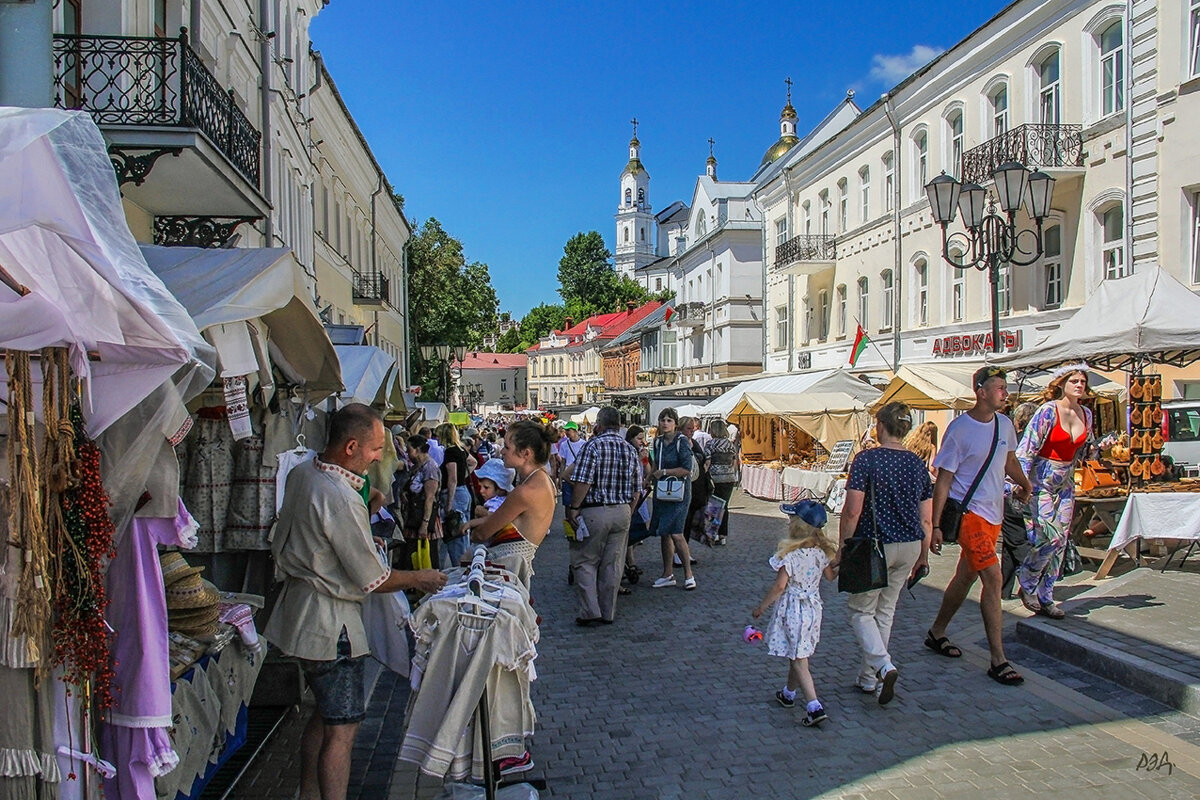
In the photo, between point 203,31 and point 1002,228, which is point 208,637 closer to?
point 203,31

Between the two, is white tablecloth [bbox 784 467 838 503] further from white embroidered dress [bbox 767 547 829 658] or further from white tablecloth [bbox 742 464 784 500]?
white embroidered dress [bbox 767 547 829 658]

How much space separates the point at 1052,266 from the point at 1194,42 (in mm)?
5452

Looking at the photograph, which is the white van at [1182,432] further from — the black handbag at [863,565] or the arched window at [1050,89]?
the black handbag at [863,565]

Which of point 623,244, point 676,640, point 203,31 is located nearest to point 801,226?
point 203,31

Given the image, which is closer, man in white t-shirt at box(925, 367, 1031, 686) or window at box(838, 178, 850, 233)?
man in white t-shirt at box(925, 367, 1031, 686)

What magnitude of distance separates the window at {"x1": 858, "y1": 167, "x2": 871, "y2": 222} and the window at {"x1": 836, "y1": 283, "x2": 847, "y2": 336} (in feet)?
8.60

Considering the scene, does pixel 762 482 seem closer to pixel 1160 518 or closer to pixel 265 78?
pixel 1160 518

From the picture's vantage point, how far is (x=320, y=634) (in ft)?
12.5

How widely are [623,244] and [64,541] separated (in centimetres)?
13098

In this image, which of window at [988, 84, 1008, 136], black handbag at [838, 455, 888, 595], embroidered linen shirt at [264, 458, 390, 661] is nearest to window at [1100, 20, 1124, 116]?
window at [988, 84, 1008, 136]

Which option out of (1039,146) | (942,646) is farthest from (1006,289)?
(942,646)

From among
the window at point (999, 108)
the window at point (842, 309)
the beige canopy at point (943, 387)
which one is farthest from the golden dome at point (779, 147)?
the beige canopy at point (943, 387)

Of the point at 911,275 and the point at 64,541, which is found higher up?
the point at 911,275

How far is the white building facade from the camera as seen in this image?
1539 centimetres
